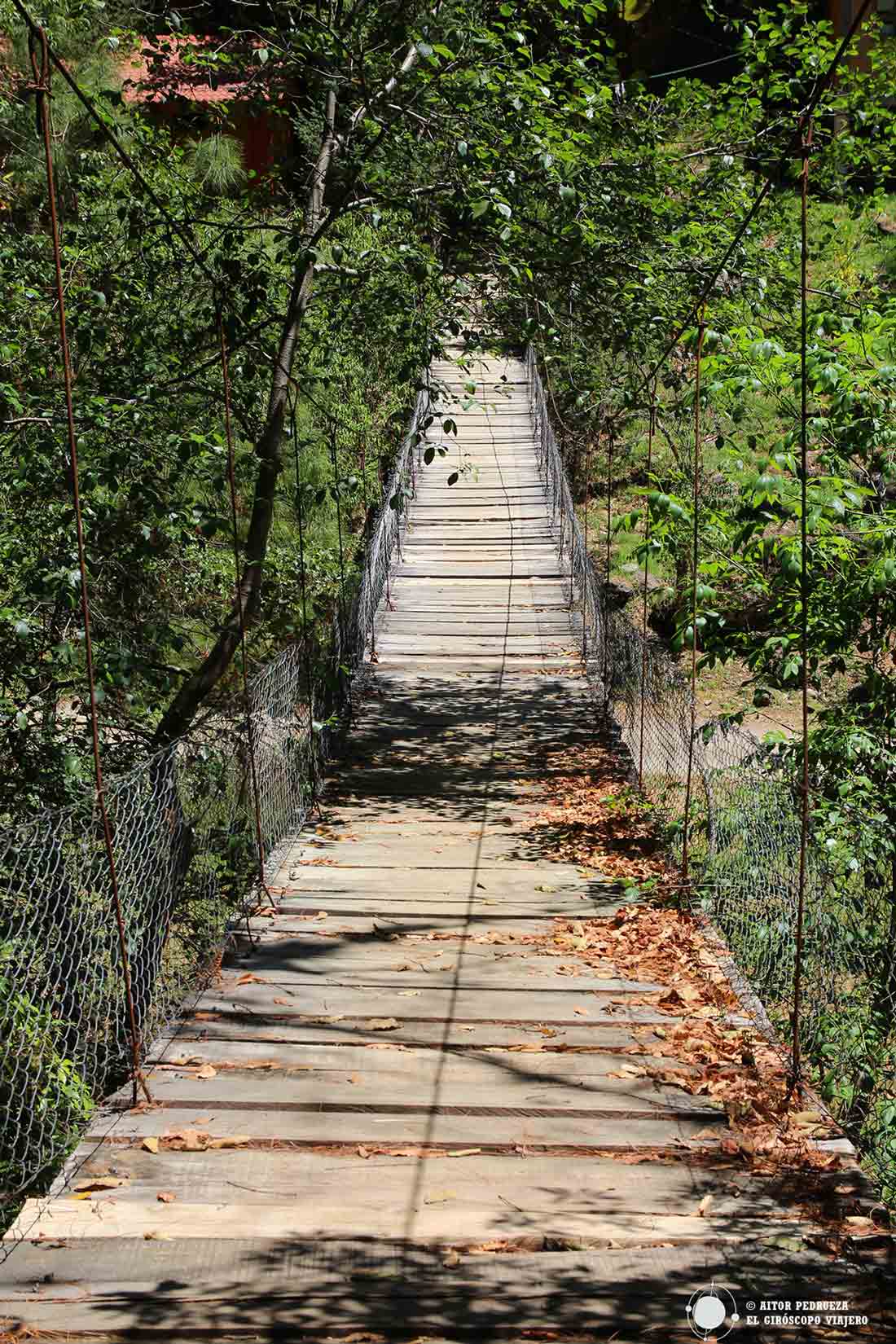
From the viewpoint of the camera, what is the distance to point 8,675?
17.7 ft

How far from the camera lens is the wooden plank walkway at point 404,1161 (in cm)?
250

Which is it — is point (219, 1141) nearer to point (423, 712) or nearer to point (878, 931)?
point (878, 931)

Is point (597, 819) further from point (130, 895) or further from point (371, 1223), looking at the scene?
point (371, 1223)

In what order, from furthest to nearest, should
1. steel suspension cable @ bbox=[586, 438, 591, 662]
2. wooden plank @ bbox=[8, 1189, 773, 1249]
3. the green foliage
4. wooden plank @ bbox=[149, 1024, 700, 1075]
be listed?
steel suspension cable @ bbox=[586, 438, 591, 662]
the green foliage
wooden plank @ bbox=[149, 1024, 700, 1075]
wooden plank @ bbox=[8, 1189, 773, 1249]

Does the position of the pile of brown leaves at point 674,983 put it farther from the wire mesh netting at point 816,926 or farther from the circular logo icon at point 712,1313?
the circular logo icon at point 712,1313

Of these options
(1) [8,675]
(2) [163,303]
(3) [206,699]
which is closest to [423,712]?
(3) [206,699]

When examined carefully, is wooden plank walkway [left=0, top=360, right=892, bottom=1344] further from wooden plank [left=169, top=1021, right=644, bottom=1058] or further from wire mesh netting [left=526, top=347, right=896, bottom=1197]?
wire mesh netting [left=526, top=347, right=896, bottom=1197]


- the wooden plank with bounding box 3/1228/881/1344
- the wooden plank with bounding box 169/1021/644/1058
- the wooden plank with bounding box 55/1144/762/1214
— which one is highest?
the wooden plank with bounding box 3/1228/881/1344

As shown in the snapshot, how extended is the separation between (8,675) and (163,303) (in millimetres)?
2294

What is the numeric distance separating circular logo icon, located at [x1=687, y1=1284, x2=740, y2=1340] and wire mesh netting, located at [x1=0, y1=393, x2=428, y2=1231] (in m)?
1.70

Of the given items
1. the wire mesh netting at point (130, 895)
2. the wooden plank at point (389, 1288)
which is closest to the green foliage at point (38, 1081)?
the wire mesh netting at point (130, 895)

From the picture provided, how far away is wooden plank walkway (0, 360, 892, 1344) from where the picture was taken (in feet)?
8.21

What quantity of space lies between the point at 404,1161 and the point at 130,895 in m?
1.72

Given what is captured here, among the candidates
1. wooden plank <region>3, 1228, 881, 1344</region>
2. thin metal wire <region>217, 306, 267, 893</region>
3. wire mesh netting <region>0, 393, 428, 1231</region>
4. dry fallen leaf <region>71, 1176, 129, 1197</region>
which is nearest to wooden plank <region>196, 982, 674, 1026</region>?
wire mesh netting <region>0, 393, 428, 1231</region>
